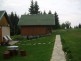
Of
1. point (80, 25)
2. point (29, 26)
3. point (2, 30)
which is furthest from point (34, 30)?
point (80, 25)

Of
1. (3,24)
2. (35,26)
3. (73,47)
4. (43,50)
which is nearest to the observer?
(43,50)

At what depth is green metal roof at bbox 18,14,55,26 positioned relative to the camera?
162ft

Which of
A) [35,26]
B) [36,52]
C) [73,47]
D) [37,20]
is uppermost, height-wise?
[37,20]

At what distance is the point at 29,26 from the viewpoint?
48.8 metres

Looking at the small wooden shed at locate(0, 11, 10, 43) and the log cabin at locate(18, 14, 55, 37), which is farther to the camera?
the log cabin at locate(18, 14, 55, 37)

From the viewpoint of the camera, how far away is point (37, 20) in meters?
51.0

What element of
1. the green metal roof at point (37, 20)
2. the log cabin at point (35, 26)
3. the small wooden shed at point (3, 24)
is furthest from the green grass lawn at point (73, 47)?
the green metal roof at point (37, 20)

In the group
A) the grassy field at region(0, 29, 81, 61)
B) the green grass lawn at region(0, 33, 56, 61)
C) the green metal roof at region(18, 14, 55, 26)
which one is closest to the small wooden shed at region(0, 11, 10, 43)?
the grassy field at region(0, 29, 81, 61)

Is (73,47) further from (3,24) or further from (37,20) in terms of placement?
(37,20)

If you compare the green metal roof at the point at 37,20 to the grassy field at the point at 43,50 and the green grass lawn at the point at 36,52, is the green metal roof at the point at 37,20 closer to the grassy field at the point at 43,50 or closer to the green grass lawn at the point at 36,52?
the grassy field at the point at 43,50

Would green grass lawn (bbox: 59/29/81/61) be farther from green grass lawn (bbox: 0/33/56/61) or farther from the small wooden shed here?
the small wooden shed

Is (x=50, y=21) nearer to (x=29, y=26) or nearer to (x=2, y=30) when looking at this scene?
(x=29, y=26)

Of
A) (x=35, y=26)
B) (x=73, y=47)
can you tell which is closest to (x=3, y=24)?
(x=73, y=47)

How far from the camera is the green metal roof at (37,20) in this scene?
49.5m
